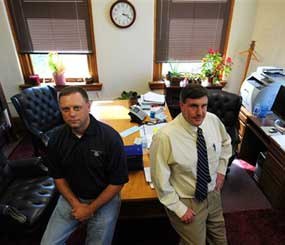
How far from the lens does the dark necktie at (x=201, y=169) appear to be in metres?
1.41

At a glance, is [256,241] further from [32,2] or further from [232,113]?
[32,2]

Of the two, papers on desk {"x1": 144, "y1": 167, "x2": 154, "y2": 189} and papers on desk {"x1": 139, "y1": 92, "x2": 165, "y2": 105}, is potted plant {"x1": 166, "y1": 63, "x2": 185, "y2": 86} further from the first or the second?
papers on desk {"x1": 144, "y1": 167, "x2": 154, "y2": 189}

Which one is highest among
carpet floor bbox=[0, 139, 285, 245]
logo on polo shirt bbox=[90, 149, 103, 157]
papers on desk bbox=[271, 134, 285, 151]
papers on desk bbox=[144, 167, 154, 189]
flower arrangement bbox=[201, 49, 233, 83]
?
flower arrangement bbox=[201, 49, 233, 83]

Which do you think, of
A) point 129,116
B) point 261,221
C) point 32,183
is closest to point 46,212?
point 32,183

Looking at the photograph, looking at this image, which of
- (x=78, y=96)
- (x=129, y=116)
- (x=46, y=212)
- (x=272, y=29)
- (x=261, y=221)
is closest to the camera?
(x=78, y=96)

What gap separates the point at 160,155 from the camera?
1357mm

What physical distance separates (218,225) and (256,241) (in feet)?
2.15

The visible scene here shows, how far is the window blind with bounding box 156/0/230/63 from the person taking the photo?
3018 millimetres

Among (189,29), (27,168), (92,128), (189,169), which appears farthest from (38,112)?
(189,29)

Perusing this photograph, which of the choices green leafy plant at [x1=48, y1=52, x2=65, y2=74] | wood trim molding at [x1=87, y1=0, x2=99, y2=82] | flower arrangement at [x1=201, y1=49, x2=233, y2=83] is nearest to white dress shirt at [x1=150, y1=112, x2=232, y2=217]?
flower arrangement at [x1=201, y1=49, x2=233, y2=83]

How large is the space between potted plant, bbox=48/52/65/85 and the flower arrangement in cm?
211

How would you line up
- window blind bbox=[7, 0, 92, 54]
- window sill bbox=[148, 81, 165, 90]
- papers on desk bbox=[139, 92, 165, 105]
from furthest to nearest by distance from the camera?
window sill bbox=[148, 81, 165, 90] → window blind bbox=[7, 0, 92, 54] → papers on desk bbox=[139, 92, 165, 105]

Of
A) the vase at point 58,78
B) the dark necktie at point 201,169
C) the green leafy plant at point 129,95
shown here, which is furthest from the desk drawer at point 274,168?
the vase at point 58,78

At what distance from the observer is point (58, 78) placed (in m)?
3.24
